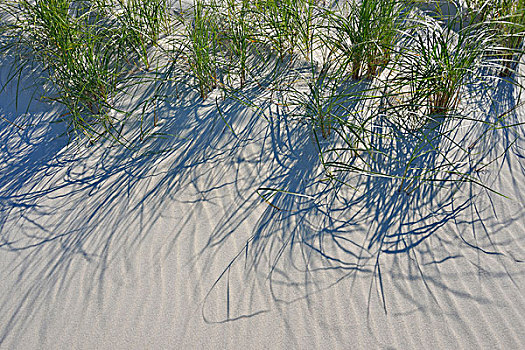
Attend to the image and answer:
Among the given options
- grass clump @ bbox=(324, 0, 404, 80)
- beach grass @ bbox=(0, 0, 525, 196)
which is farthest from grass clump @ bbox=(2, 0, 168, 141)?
grass clump @ bbox=(324, 0, 404, 80)

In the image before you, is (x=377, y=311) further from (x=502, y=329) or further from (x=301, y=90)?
(x=301, y=90)

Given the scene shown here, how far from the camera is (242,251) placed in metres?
2.34

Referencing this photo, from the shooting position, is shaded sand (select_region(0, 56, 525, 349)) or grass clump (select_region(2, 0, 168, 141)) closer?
shaded sand (select_region(0, 56, 525, 349))

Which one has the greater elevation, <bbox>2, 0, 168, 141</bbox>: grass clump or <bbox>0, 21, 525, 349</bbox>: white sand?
<bbox>2, 0, 168, 141</bbox>: grass clump

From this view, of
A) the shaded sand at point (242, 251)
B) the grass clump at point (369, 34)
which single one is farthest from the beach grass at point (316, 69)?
the shaded sand at point (242, 251)

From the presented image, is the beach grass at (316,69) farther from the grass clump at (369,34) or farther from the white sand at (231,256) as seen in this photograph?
the white sand at (231,256)

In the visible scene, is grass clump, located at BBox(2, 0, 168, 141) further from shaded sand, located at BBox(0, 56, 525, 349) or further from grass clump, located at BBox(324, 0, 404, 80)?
grass clump, located at BBox(324, 0, 404, 80)

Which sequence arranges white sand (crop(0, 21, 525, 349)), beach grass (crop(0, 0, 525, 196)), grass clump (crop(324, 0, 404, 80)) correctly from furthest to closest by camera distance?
grass clump (crop(324, 0, 404, 80)), beach grass (crop(0, 0, 525, 196)), white sand (crop(0, 21, 525, 349))

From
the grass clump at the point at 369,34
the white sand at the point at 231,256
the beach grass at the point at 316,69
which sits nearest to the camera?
the white sand at the point at 231,256

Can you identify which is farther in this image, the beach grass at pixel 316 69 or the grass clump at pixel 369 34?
the grass clump at pixel 369 34

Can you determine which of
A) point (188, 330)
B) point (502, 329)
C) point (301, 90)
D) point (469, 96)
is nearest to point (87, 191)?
point (188, 330)

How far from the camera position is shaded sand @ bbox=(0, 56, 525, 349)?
2.04m

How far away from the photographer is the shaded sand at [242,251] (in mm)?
2035

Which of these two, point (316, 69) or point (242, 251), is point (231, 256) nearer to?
point (242, 251)
